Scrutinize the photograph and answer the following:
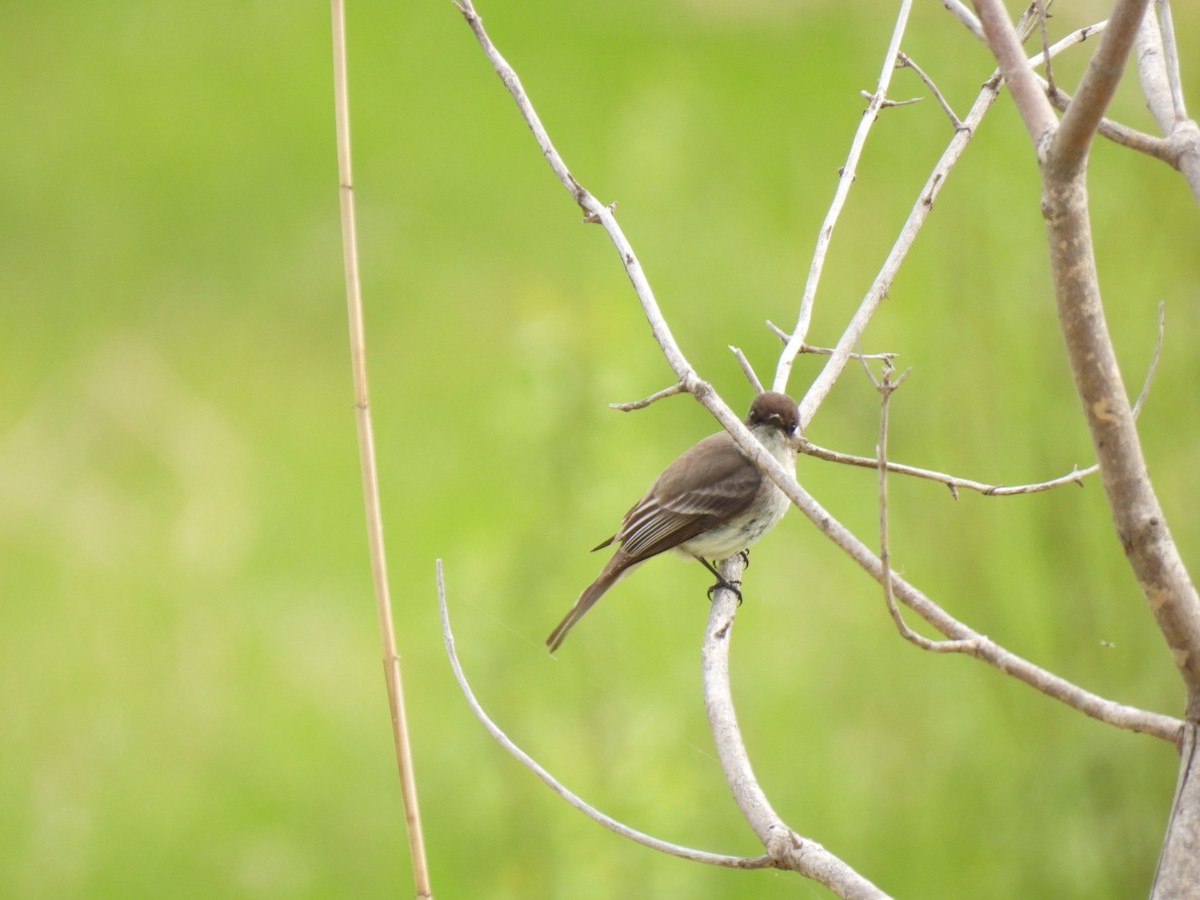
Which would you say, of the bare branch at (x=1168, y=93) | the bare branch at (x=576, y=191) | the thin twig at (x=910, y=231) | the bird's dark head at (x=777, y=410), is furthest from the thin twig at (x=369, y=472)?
the bird's dark head at (x=777, y=410)

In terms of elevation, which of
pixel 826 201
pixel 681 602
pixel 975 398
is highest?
pixel 826 201

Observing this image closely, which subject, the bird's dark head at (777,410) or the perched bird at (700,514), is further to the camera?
the perched bird at (700,514)

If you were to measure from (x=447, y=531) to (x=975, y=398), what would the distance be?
→ 3007 millimetres

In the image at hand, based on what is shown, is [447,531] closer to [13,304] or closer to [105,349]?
[105,349]

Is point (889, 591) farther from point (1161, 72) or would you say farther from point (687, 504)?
point (687, 504)

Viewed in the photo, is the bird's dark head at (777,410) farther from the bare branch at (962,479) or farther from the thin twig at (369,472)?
the thin twig at (369,472)

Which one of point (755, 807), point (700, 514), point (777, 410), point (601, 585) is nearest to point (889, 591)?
point (755, 807)

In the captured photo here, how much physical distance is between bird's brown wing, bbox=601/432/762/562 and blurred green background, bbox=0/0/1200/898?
122mm

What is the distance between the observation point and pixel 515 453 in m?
3.22

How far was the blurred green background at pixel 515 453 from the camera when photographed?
3.03 metres

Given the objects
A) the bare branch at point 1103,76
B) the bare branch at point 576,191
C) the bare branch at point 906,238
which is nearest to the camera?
the bare branch at point 1103,76

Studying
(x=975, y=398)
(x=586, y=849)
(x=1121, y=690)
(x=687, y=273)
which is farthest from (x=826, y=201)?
(x=586, y=849)

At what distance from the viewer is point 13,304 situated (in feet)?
22.6

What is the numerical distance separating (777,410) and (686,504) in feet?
2.08
